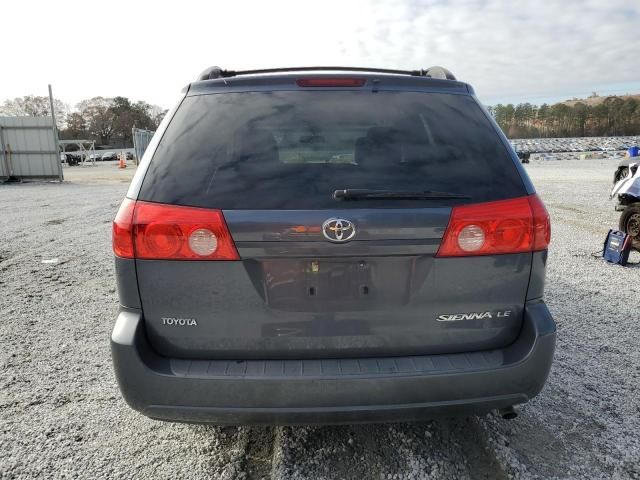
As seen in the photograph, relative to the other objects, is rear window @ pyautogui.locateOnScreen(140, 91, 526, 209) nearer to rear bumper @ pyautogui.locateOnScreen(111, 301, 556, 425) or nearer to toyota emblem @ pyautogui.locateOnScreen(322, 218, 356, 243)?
toyota emblem @ pyautogui.locateOnScreen(322, 218, 356, 243)

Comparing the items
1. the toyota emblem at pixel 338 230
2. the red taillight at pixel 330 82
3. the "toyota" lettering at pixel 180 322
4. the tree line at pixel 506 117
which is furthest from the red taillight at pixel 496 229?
the tree line at pixel 506 117

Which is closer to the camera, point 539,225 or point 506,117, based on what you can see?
point 539,225

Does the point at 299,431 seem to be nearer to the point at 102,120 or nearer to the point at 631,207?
the point at 631,207

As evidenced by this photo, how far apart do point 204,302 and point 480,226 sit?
115cm

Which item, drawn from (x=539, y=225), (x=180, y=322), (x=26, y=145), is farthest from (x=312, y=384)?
(x=26, y=145)

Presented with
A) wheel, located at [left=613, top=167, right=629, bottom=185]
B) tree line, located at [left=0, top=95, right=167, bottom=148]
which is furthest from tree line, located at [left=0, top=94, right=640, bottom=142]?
wheel, located at [left=613, top=167, right=629, bottom=185]

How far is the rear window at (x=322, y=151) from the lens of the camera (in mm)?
1814

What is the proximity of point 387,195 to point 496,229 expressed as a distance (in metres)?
0.48

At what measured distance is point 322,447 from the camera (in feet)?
7.61

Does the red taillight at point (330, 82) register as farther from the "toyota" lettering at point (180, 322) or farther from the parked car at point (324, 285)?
the "toyota" lettering at point (180, 322)

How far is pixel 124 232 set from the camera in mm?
1840

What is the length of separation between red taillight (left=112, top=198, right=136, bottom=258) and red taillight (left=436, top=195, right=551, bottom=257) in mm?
1238

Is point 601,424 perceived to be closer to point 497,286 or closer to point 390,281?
point 497,286

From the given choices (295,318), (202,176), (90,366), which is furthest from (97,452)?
(202,176)
